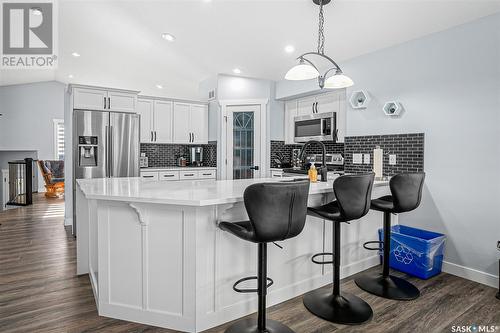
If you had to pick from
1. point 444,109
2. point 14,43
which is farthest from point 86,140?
point 444,109

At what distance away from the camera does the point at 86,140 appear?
14.3ft

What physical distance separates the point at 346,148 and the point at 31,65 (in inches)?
266

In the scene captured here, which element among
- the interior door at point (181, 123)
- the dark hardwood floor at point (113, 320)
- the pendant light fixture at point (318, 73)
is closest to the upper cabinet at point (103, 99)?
the interior door at point (181, 123)

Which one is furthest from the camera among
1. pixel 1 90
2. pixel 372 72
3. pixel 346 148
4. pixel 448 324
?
pixel 1 90

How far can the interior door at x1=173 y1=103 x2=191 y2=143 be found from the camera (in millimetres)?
5640

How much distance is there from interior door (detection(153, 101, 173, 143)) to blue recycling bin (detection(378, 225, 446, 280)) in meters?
4.20

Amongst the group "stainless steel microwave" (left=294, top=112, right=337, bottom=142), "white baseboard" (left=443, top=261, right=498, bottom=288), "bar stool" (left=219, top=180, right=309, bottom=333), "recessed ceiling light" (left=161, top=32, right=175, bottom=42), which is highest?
"recessed ceiling light" (left=161, top=32, right=175, bottom=42)

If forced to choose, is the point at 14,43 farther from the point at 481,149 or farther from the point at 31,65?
the point at 481,149

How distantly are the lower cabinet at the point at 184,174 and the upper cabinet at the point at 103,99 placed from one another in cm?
118

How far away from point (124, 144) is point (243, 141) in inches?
77.3

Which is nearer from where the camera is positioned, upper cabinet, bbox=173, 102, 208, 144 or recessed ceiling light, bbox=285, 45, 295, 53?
recessed ceiling light, bbox=285, 45, 295, 53

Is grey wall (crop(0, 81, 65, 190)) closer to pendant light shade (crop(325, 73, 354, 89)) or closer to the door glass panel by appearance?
the door glass panel

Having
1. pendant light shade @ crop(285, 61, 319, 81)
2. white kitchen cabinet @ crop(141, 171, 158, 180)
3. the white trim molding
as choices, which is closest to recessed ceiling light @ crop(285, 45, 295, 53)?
the white trim molding

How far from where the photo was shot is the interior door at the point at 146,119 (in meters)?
5.32
